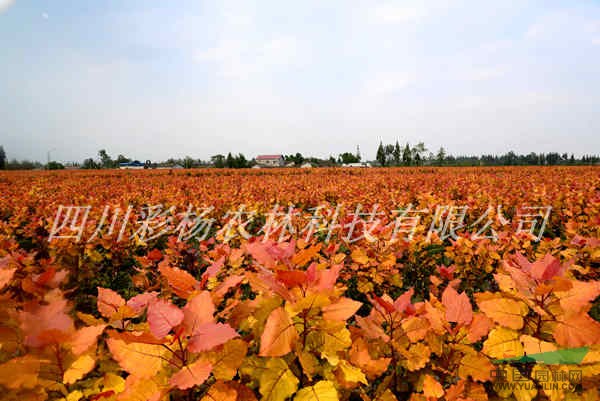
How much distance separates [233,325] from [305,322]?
246 mm

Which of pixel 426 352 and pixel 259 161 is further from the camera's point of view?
pixel 259 161

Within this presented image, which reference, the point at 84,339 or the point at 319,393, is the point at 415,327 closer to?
the point at 319,393

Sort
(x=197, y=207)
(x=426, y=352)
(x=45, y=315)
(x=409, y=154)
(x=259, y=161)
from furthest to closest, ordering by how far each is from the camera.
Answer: (x=259, y=161)
(x=409, y=154)
(x=197, y=207)
(x=426, y=352)
(x=45, y=315)

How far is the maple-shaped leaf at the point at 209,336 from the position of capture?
67cm

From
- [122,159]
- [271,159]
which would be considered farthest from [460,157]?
[122,159]

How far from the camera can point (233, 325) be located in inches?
36.5

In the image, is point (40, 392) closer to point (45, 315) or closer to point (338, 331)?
point (45, 315)

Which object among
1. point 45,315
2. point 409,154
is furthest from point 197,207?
point 409,154

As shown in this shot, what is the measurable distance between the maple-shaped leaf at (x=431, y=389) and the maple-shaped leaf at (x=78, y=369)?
35.0 inches

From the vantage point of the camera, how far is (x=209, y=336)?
696mm

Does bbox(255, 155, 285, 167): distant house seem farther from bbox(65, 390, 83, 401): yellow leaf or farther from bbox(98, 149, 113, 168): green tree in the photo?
bbox(65, 390, 83, 401): yellow leaf

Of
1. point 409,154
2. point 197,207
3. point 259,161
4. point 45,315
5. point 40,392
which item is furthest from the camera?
point 259,161

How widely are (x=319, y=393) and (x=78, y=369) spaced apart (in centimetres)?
61

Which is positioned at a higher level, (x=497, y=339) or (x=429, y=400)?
(x=497, y=339)
